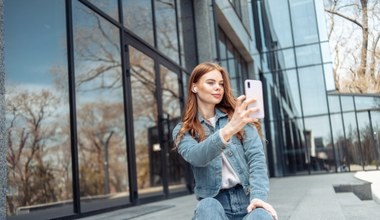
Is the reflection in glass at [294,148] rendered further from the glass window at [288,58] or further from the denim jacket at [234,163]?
the denim jacket at [234,163]

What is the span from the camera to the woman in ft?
5.53

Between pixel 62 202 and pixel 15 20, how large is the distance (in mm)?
5204

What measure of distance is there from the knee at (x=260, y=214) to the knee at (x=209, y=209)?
0.15 m

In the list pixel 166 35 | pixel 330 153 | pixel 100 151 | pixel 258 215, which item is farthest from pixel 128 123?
pixel 330 153

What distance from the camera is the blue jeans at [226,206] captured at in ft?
5.55

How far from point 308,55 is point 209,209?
17.3 meters

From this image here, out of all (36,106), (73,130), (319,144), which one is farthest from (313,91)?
(73,130)

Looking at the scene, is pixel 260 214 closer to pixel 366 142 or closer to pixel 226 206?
pixel 226 206

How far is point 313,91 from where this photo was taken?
1764 cm

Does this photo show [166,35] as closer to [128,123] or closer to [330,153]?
[128,123]

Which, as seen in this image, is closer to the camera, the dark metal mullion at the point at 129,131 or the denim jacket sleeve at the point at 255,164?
the denim jacket sleeve at the point at 255,164

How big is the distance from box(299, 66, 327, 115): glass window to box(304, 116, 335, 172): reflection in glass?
1.37 ft

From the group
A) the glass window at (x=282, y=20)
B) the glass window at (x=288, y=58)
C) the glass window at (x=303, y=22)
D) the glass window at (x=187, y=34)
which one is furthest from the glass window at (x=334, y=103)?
the glass window at (x=187, y=34)

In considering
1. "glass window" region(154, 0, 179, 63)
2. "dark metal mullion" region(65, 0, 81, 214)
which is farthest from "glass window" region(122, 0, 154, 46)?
"dark metal mullion" region(65, 0, 81, 214)
